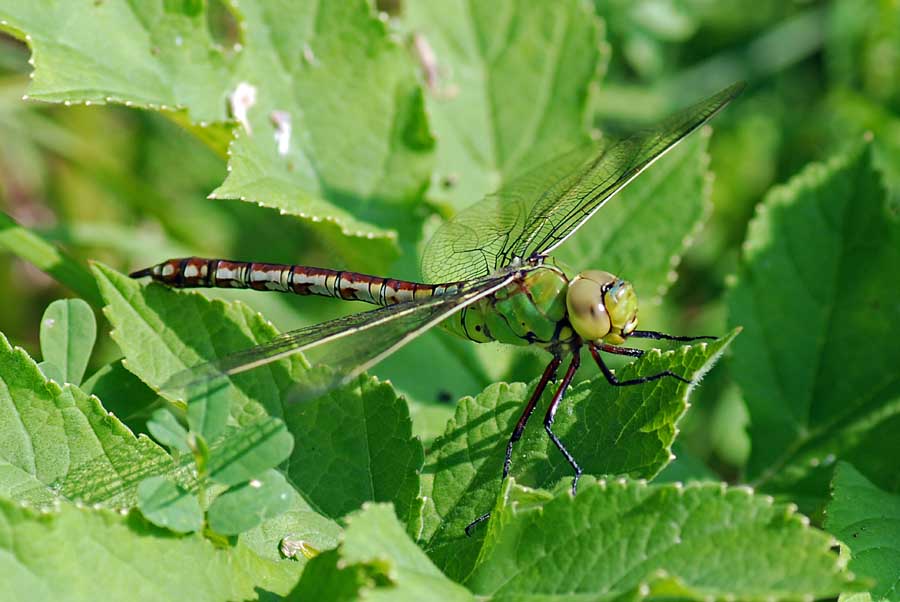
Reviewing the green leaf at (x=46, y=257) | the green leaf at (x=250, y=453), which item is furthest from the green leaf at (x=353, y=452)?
the green leaf at (x=46, y=257)

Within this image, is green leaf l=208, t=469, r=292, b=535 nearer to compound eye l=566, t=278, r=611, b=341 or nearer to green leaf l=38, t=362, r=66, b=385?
green leaf l=38, t=362, r=66, b=385

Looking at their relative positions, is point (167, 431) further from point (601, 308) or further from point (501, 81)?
point (501, 81)

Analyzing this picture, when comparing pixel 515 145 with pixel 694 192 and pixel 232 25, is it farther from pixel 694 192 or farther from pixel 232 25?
pixel 232 25

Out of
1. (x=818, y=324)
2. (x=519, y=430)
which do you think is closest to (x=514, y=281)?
(x=519, y=430)

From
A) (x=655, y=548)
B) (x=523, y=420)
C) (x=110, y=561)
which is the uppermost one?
(x=523, y=420)

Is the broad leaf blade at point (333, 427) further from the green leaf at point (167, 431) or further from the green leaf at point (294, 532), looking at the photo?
the green leaf at point (167, 431)

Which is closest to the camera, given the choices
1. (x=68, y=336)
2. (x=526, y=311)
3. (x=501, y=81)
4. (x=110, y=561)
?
(x=110, y=561)

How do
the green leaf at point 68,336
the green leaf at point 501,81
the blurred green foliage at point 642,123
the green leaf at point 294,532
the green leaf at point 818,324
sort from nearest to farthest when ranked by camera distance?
the green leaf at point 294,532, the green leaf at point 68,336, the green leaf at point 818,324, the green leaf at point 501,81, the blurred green foliage at point 642,123
